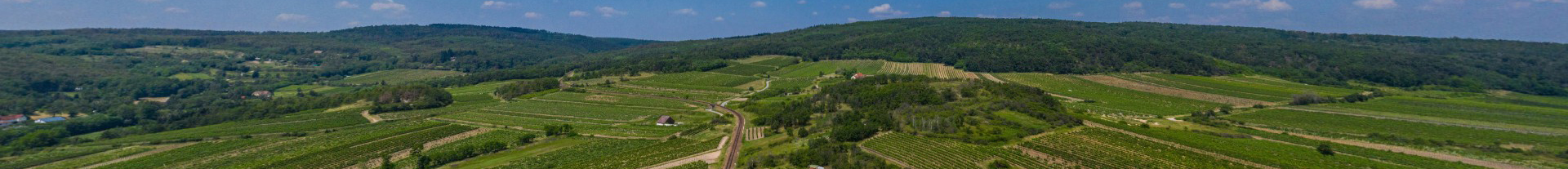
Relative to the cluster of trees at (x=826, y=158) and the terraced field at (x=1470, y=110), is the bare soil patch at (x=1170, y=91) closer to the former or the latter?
the terraced field at (x=1470, y=110)

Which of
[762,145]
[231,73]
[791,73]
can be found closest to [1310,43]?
[791,73]

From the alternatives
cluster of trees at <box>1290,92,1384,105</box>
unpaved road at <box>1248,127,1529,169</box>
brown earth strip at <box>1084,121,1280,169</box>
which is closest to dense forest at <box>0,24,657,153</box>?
brown earth strip at <box>1084,121,1280,169</box>

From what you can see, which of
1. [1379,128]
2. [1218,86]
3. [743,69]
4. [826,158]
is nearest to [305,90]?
[743,69]

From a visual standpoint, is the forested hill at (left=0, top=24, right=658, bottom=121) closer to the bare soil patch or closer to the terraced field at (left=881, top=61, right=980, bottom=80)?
the terraced field at (left=881, top=61, right=980, bottom=80)

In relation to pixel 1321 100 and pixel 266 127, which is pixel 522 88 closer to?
pixel 266 127

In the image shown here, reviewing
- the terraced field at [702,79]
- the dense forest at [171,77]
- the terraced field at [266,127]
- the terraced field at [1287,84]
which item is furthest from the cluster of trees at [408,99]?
the terraced field at [1287,84]
